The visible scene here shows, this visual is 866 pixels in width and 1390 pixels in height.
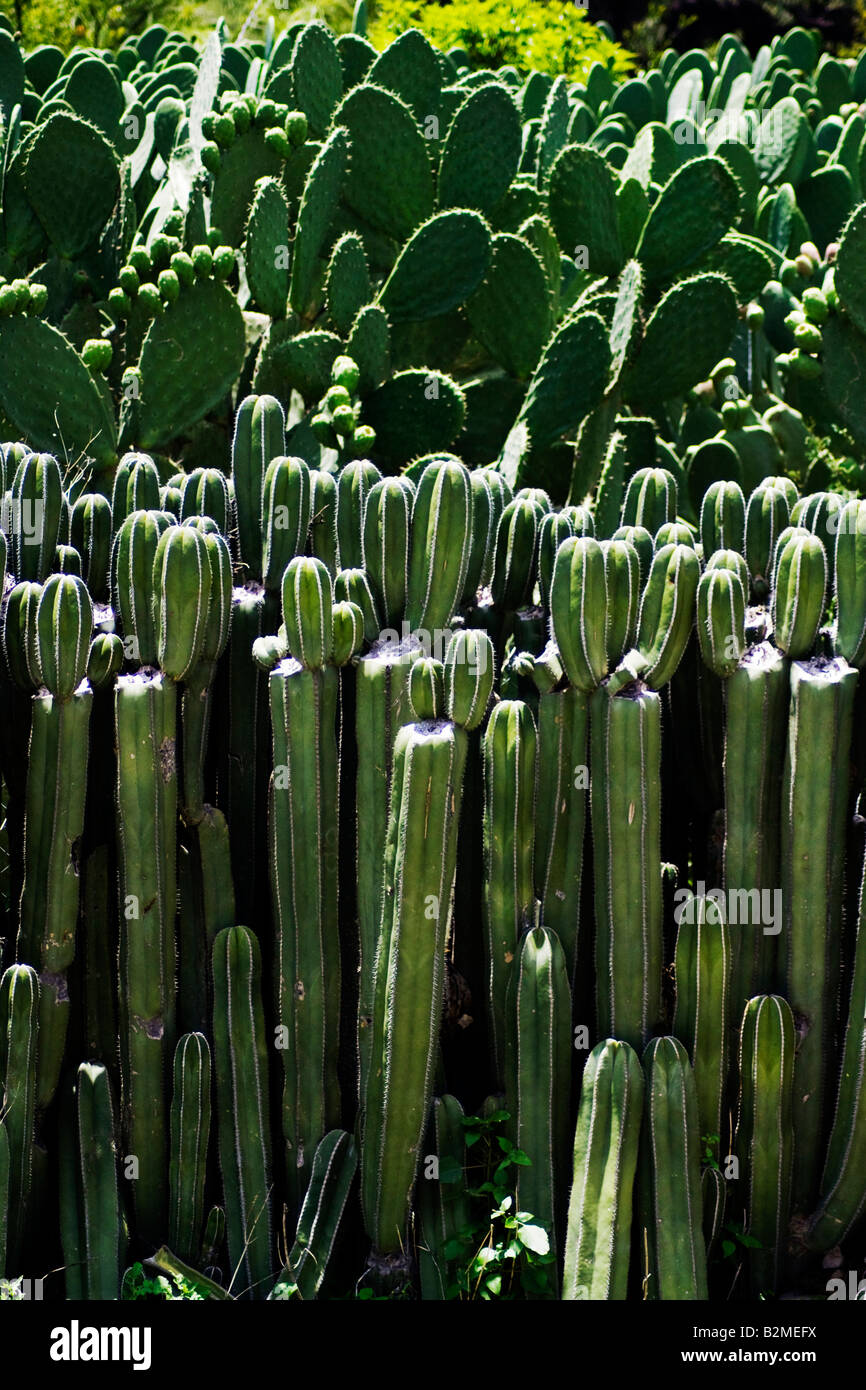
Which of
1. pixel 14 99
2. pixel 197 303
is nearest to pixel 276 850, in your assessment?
pixel 197 303

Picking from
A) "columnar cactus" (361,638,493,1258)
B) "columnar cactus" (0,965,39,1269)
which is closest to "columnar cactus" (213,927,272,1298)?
"columnar cactus" (361,638,493,1258)

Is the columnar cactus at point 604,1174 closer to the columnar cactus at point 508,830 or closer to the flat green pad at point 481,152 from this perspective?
the columnar cactus at point 508,830

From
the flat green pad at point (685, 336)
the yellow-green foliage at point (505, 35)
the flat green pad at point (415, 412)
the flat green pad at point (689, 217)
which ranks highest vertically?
the yellow-green foliage at point (505, 35)

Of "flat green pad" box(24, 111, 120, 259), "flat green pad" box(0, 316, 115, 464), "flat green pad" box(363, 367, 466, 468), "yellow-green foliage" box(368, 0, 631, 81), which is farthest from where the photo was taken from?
"yellow-green foliage" box(368, 0, 631, 81)

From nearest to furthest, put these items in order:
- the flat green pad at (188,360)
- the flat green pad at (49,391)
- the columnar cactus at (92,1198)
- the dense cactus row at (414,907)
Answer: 1. the dense cactus row at (414,907)
2. the columnar cactus at (92,1198)
3. the flat green pad at (49,391)
4. the flat green pad at (188,360)

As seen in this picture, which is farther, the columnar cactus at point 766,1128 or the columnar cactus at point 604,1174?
the columnar cactus at point 766,1128

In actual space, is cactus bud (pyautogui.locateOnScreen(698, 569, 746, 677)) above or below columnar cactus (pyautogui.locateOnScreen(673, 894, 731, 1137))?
above

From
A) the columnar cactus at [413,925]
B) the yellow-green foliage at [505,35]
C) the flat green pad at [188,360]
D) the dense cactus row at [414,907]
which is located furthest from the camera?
the yellow-green foliage at [505,35]

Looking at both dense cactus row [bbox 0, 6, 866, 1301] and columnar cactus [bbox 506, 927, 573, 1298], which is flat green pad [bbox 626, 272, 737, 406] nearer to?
dense cactus row [bbox 0, 6, 866, 1301]

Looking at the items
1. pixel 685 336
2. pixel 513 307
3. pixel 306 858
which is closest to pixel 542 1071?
pixel 306 858

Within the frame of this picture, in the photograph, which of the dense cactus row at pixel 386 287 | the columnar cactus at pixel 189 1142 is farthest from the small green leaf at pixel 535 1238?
the dense cactus row at pixel 386 287

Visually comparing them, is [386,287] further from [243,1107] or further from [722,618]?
[243,1107]
